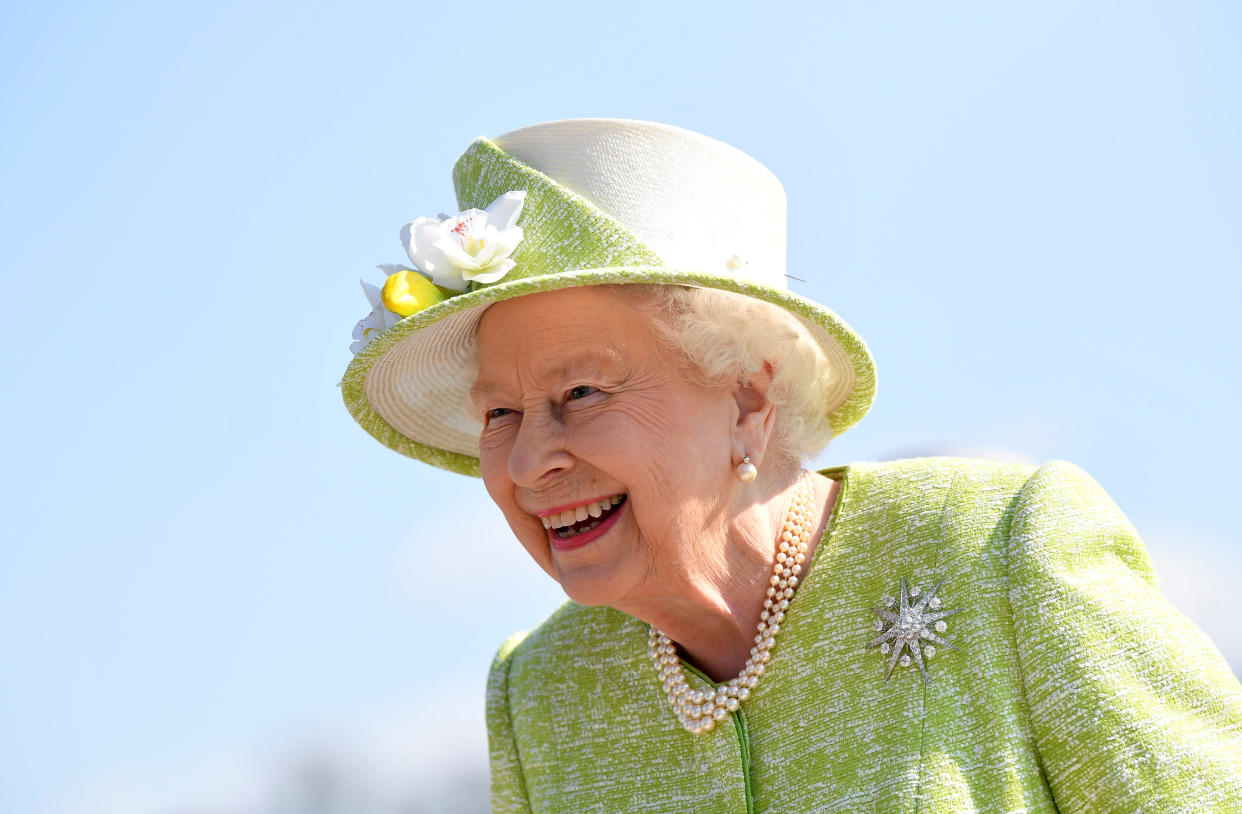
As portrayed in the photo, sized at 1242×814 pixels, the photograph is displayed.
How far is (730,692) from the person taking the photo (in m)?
3.17

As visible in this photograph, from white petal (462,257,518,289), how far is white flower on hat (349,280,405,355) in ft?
0.77

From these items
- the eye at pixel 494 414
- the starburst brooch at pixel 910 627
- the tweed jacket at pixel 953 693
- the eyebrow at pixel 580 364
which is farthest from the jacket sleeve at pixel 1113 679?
the eye at pixel 494 414

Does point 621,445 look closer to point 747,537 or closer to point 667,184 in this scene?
point 747,537

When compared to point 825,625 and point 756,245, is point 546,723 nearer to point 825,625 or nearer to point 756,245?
point 825,625

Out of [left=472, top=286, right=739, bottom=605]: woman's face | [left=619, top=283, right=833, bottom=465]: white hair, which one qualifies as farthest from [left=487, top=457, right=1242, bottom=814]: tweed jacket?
[left=472, top=286, right=739, bottom=605]: woman's face

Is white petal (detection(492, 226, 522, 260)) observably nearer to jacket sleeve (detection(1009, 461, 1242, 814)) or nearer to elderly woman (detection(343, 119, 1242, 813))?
elderly woman (detection(343, 119, 1242, 813))

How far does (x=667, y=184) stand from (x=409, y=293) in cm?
66

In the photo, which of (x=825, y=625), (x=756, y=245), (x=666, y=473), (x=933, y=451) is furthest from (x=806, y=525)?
(x=933, y=451)

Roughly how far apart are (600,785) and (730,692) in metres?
0.45

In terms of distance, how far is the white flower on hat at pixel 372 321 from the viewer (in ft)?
10.3

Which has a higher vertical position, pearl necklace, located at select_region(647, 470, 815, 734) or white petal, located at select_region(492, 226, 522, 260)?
white petal, located at select_region(492, 226, 522, 260)

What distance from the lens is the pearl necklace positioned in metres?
3.16

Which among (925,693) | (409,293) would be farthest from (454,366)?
(925,693)

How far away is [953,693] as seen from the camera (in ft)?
9.16
